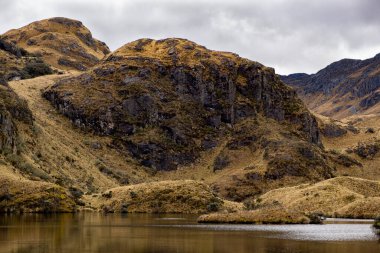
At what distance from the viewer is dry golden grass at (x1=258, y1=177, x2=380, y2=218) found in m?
104

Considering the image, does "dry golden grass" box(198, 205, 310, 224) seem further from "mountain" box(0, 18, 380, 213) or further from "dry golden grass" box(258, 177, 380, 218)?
"mountain" box(0, 18, 380, 213)

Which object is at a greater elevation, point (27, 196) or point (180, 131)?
point (180, 131)

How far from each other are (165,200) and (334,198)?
104 feet

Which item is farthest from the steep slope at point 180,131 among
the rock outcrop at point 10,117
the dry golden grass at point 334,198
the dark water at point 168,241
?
the dark water at point 168,241

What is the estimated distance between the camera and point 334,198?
11738 cm

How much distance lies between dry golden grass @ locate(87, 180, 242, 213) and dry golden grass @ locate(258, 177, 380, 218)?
12.1m

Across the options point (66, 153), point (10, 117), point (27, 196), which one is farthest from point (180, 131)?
point (27, 196)

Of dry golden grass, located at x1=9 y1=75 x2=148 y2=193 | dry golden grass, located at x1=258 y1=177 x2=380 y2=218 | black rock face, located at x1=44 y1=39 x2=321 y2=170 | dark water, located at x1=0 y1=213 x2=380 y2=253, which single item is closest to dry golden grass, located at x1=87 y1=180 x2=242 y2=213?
dry golden grass, located at x1=258 y1=177 x2=380 y2=218

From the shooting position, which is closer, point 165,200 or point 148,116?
point 165,200

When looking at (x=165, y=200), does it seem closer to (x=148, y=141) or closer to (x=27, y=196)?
(x=27, y=196)

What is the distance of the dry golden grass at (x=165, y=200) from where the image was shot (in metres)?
118

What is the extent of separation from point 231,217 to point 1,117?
66.7 metres

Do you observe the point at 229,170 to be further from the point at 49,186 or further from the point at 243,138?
the point at 49,186

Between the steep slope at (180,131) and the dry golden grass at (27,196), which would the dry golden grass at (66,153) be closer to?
the steep slope at (180,131)
